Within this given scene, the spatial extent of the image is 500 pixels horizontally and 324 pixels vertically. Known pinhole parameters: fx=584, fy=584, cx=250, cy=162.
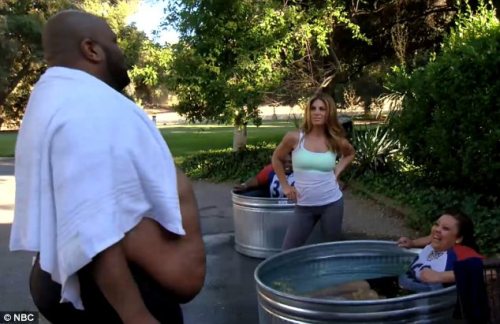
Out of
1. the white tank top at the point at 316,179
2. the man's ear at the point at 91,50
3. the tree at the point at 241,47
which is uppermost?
the tree at the point at 241,47

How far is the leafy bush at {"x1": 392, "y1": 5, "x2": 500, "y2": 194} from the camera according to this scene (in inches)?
251

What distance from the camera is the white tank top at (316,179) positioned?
4301 millimetres

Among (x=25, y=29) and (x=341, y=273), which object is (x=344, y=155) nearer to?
(x=341, y=273)

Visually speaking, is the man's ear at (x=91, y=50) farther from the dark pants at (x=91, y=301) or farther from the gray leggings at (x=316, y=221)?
the gray leggings at (x=316, y=221)

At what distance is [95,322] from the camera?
5.44 feet

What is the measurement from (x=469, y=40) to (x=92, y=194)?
6805mm

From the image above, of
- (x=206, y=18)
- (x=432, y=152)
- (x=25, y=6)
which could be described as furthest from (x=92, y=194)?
(x=25, y=6)

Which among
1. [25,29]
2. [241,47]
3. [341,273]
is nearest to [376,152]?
[241,47]

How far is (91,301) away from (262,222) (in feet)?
14.5

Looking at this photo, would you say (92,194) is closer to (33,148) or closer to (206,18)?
(33,148)

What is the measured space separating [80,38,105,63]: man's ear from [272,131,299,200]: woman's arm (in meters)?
2.94

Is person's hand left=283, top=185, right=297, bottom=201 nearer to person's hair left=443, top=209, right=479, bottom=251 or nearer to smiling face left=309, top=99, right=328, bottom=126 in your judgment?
smiling face left=309, top=99, right=328, bottom=126

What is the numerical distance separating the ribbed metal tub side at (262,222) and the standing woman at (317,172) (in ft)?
4.66

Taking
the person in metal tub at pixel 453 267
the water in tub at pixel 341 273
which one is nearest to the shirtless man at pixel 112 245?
the person in metal tub at pixel 453 267
